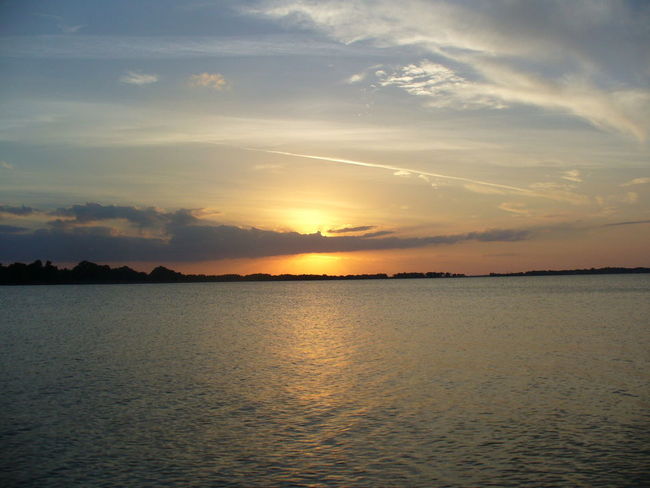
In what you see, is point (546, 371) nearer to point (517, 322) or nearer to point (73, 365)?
point (73, 365)

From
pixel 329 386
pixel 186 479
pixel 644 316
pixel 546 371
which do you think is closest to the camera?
pixel 186 479

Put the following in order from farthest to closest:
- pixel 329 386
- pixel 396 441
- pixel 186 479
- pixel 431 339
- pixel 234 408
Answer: pixel 431 339
pixel 329 386
pixel 234 408
pixel 396 441
pixel 186 479

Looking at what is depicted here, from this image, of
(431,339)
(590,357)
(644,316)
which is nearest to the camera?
(590,357)

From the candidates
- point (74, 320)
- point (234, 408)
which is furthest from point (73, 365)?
point (74, 320)

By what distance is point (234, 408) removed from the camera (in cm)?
2389

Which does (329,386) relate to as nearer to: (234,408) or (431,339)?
(234,408)

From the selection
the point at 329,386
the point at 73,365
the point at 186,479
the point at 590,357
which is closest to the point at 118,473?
the point at 186,479

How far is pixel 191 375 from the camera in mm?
32094

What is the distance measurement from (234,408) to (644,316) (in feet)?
207

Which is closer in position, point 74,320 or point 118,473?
point 118,473

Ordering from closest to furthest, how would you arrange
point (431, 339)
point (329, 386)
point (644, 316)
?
point (329, 386), point (431, 339), point (644, 316)

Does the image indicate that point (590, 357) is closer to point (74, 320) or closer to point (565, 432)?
point (565, 432)

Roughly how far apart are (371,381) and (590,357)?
54.5 feet

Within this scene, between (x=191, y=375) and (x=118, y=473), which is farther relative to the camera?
(x=191, y=375)
